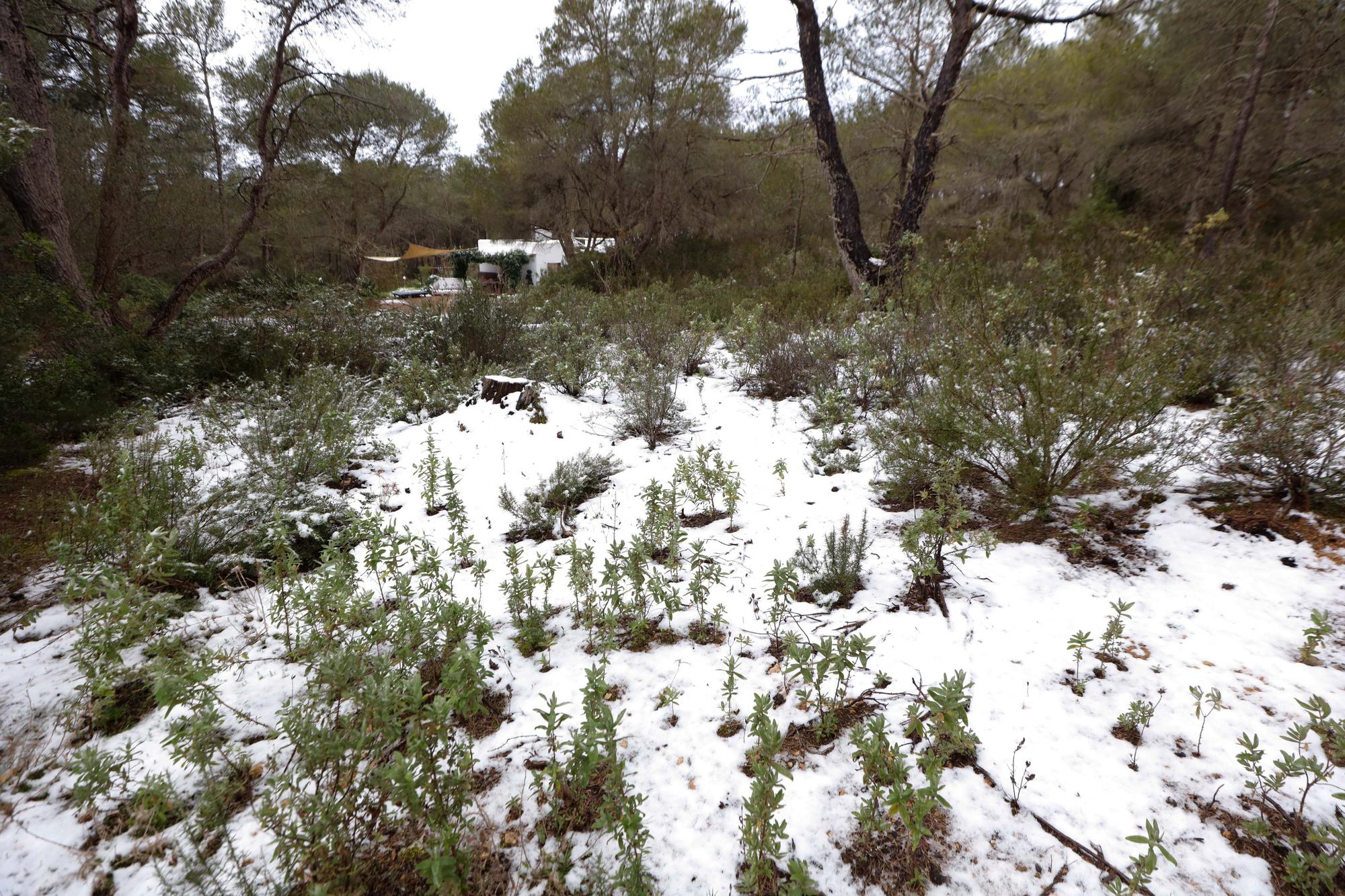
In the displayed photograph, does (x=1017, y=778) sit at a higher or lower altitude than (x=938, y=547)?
lower

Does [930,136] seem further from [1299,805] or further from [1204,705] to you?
[1299,805]

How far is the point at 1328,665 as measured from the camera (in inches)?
75.2

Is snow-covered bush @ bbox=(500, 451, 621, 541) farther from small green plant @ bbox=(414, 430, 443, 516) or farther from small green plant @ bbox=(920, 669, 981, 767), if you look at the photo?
small green plant @ bbox=(920, 669, 981, 767)

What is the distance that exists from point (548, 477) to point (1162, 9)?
12.4 meters

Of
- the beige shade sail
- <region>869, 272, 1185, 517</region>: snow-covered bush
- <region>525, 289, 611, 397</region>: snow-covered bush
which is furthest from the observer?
the beige shade sail

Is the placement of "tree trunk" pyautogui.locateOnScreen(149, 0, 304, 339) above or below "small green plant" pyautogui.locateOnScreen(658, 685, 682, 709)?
above

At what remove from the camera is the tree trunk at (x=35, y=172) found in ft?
19.9

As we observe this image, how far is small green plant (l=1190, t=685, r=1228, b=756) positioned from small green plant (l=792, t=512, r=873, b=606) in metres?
1.20

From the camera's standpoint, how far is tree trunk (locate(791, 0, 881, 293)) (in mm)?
7422

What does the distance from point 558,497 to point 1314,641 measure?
356 cm

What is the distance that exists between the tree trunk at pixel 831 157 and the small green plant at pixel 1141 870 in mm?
6691

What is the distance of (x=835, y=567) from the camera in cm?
267

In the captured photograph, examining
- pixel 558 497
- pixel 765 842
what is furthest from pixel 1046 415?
pixel 558 497

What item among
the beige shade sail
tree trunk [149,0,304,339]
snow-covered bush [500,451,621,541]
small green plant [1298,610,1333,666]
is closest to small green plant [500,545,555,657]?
snow-covered bush [500,451,621,541]
